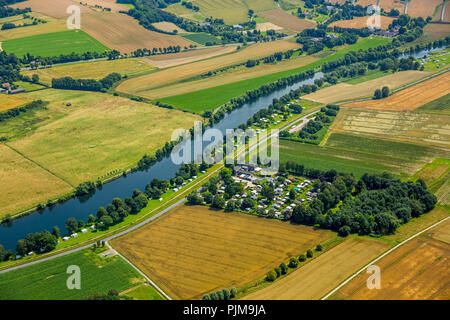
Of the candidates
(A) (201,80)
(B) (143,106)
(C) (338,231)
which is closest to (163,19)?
(A) (201,80)

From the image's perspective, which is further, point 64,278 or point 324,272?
point 324,272

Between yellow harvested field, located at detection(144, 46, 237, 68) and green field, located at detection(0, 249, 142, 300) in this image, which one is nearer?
green field, located at detection(0, 249, 142, 300)

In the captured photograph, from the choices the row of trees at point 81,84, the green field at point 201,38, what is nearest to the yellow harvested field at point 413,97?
the row of trees at point 81,84

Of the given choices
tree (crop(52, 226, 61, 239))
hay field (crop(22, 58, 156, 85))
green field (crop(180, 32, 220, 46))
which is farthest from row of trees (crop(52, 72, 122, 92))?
tree (crop(52, 226, 61, 239))

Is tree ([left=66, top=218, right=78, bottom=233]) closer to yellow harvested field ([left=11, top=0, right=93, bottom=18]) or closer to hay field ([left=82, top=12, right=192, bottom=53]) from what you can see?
hay field ([left=82, top=12, right=192, bottom=53])

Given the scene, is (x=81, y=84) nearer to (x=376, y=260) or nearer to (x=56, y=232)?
(x=56, y=232)

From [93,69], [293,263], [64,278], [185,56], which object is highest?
[185,56]

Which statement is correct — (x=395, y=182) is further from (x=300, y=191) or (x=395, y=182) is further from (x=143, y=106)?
(x=143, y=106)

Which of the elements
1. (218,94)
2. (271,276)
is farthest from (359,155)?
(218,94)
